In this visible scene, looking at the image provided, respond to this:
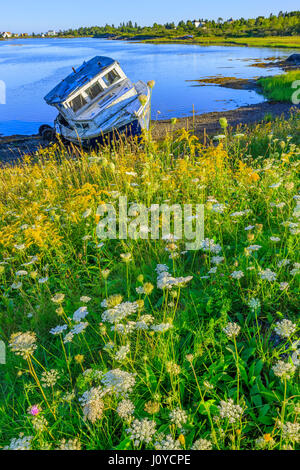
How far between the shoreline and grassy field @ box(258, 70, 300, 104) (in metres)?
1.25

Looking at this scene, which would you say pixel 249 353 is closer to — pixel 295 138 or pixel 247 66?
pixel 295 138

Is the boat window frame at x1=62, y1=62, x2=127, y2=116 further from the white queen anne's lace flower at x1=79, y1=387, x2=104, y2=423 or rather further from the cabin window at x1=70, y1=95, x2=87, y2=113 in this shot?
the white queen anne's lace flower at x1=79, y1=387, x2=104, y2=423

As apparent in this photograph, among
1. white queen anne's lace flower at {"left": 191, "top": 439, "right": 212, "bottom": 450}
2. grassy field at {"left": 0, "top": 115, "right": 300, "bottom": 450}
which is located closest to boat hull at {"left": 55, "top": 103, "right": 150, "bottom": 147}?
grassy field at {"left": 0, "top": 115, "right": 300, "bottom": 450}

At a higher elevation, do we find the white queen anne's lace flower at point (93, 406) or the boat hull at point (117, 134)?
the boat hull at point (117, 134)

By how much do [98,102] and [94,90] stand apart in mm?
733

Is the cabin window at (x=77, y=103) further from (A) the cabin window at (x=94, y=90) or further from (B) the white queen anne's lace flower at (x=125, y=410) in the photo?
(B) the white queen anne's lace flower at (x=125, y=410)

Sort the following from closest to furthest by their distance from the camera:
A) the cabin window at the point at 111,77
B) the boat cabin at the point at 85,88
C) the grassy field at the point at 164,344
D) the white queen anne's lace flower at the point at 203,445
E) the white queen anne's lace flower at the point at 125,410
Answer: the white queen anne's lace flower at the point at 203,445, the white queen anne's lace flower at the point at 125,410, the grassy field at the point at 164,344, the boat cabin at the point at 85,88, the cabin window at the point at 111,77

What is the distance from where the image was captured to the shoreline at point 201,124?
681 inches

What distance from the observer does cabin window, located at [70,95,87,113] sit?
13844 mm

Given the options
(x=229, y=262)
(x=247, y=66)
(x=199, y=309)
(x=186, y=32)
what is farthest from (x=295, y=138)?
(x=186, y=32)

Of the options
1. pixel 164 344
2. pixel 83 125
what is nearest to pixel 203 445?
pixel 164 344

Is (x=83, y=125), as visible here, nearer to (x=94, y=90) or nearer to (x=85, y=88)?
(x=85, y=88)

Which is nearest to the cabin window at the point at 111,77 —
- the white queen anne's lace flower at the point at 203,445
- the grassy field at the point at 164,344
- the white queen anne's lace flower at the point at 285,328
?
the grassy field at the point at 164,344

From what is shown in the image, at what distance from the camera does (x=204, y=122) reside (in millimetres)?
19688
